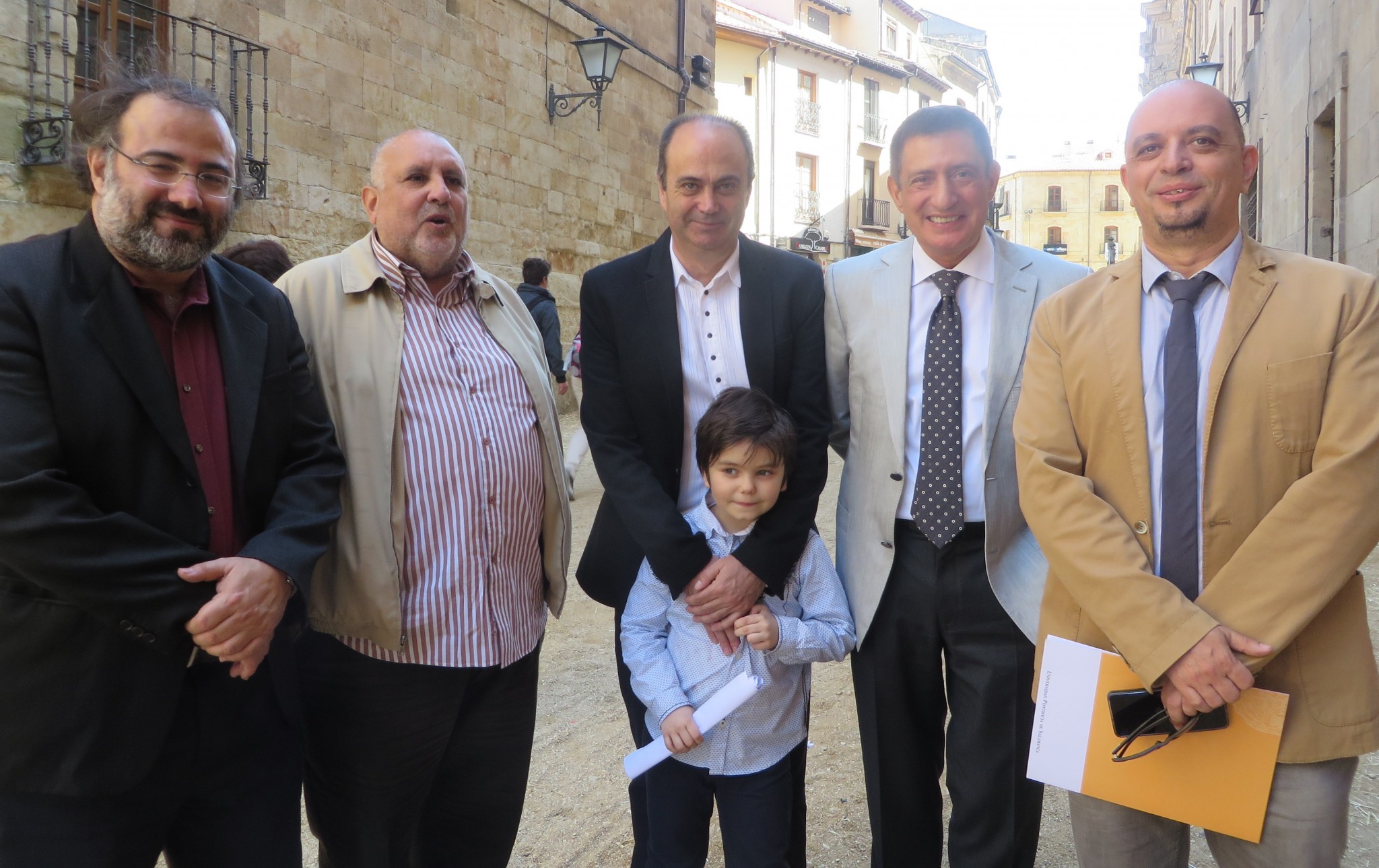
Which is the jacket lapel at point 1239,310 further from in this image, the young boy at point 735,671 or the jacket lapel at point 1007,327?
the young boy at point 735,671

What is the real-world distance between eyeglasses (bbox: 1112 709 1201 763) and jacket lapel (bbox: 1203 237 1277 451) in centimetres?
52

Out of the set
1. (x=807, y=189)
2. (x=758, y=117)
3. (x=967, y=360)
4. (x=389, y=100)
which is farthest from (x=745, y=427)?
(x=807, y=189)

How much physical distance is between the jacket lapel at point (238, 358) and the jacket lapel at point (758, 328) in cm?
113

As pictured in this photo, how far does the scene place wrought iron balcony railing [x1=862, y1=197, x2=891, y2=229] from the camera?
108ft

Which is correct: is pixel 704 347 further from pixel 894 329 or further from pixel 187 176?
pixel 187 176

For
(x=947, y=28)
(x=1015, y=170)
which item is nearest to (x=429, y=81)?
(x=947, y=28)

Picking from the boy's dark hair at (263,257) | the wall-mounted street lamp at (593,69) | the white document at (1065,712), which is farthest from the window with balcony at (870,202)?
the white document at (1065,712)

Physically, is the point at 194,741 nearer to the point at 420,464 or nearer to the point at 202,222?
the point at 420,464

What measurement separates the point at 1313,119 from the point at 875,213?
24.4 metres

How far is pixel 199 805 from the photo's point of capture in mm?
1862

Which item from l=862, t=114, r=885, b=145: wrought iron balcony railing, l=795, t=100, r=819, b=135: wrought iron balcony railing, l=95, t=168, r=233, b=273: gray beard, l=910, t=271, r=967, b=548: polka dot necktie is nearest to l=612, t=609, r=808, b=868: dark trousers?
l=910, t=271, r=967, b=548: polka dot necktie

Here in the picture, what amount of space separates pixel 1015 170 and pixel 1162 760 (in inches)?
2309

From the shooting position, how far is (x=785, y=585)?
2402 mm

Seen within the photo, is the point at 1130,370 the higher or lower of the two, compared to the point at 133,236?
lower
